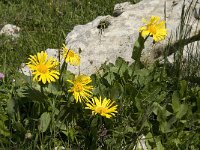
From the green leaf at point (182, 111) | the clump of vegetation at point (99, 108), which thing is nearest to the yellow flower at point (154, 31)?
the clump of vegetation at point (99, 108)

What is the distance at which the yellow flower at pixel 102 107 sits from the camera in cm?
314

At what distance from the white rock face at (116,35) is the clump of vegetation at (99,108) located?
519mm

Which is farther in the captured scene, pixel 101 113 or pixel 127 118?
pixel 127 118

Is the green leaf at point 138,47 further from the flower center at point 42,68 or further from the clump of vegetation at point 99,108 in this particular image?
the flower center at point 42,68

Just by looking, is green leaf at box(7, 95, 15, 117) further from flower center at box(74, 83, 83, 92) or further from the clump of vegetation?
flower center at box(74, 83, 83, 92)

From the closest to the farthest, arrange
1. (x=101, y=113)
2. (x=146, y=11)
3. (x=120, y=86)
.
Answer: (x=101, y=113)
(x=120, y=86)
(x=146, y=11)

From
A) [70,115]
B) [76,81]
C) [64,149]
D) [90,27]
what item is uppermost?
[90,27]

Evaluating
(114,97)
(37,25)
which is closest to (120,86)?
(114,97)

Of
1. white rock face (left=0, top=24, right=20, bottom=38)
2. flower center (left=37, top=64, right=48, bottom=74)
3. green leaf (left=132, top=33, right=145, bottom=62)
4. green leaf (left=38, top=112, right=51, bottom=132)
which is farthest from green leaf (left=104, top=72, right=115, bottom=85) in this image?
white rock face (left=0, top=24, right=20, bottom=38)

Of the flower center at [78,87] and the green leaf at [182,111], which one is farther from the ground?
the flower center at [78,87]

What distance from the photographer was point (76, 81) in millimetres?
3158

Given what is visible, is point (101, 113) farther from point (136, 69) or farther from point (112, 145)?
point (136, 69)

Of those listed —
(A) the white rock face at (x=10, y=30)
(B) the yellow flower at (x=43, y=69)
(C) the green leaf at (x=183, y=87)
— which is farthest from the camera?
(A) the white rock face at (x=10, y=30)

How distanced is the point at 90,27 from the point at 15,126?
2038 mm
